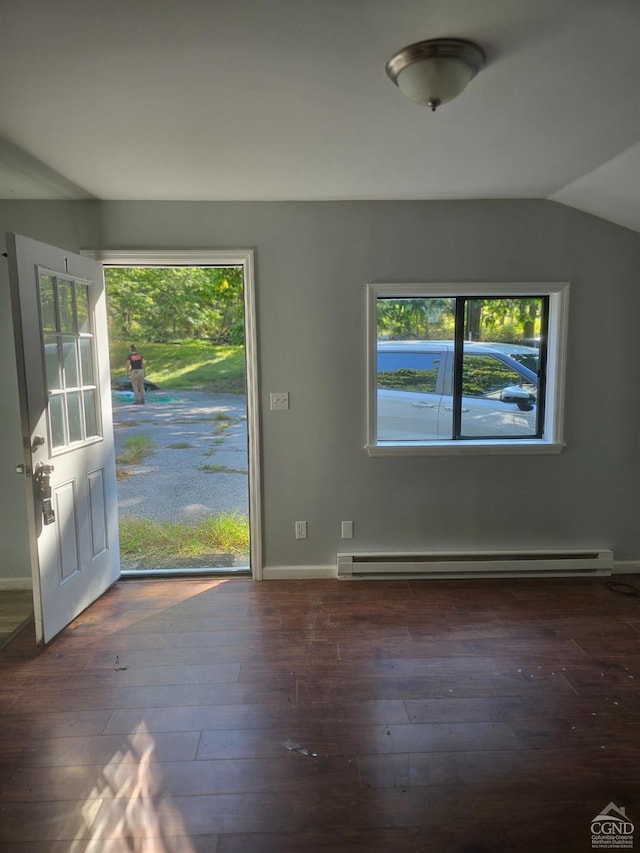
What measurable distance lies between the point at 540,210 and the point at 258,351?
1968 mm

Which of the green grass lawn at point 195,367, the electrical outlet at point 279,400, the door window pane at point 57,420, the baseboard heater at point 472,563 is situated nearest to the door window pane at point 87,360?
the door window pane at point 57,420

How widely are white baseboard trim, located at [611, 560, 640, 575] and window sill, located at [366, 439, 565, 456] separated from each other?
2.94 feet

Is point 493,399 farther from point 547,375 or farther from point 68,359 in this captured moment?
point 68,359

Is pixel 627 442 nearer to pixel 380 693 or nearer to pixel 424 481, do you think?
pixel 424 481

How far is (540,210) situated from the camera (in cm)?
292

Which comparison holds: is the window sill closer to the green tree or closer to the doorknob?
the doorknob

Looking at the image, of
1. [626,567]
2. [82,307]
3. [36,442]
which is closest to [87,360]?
[82,307]

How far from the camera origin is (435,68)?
1484 millimetres

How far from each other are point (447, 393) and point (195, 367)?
3.46m

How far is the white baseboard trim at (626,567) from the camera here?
316 cm

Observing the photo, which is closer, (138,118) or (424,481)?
(138,118)

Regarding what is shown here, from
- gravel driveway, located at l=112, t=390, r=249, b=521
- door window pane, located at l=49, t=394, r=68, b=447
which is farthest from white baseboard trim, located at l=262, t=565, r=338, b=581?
door window pane, located at l=49, t=394, r=68, b=447

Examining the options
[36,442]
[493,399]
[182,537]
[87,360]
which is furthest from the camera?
[182,537]

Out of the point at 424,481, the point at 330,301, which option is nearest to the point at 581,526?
the point at 424,481
